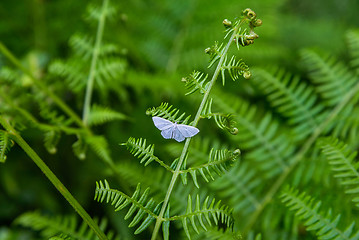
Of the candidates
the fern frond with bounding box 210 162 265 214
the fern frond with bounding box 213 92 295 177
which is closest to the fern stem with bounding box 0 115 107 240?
the fern frond with bounding box 210 162 265 214

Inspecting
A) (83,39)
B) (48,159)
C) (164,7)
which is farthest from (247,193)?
(164,7)

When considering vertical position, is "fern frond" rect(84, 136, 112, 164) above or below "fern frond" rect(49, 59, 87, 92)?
below

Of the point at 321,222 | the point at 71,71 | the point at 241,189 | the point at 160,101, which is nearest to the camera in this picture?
the point at 321,222

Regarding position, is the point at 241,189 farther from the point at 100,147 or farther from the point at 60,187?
the point at 60,187

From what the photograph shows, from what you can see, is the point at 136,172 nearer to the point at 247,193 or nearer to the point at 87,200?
the point at 247,193

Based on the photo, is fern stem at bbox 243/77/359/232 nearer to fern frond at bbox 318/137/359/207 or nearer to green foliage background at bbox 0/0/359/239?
green foliage background at bbox 0/0/359/239

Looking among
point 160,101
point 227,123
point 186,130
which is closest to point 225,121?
point 227,123

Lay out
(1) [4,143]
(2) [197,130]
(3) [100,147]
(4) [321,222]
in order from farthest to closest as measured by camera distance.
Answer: (3) [100,147]
(4) [321,222]
(1) [4,143]
(2) [197,130]
